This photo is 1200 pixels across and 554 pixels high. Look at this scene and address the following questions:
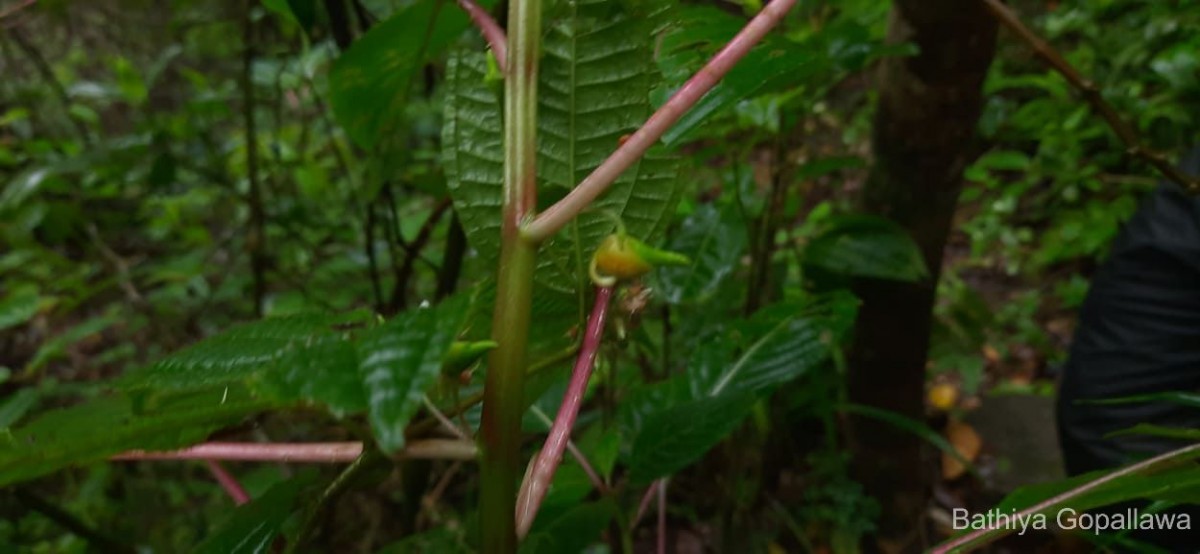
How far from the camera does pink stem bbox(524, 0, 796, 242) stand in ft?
0.86

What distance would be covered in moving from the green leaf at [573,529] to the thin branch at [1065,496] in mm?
262

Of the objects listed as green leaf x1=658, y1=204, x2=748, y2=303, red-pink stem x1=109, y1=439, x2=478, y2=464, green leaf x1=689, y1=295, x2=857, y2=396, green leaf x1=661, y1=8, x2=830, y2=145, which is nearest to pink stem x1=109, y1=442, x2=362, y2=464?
red-pink stem x1=109, y1=439, x2=478, y2=464

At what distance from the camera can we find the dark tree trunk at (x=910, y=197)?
3.16ft

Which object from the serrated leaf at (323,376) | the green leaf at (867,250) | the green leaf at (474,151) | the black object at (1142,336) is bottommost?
the black object at (1142,336)

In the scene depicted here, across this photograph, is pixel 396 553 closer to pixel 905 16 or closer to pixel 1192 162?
pixel 905 16

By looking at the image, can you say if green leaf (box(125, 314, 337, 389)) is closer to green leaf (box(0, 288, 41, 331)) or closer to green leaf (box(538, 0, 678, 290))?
green leaf (box(538, 0, 678, 290))

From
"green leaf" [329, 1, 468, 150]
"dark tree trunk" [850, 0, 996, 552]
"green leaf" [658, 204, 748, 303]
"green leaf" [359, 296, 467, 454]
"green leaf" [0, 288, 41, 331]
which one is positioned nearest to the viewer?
"green leaf" [359, 296, 467, 454]

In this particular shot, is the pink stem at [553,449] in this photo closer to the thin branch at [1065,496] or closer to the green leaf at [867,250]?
the thin branch at [1065,496]

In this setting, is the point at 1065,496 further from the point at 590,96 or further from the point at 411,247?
the point at 411,247

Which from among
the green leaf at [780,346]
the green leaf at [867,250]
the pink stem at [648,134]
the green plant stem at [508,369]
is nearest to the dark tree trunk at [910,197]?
the green leaf at [867,250]

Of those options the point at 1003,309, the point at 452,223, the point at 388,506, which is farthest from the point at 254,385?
the point at 1003,309

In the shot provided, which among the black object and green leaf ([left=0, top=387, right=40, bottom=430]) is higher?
green leaf ([left=0, top=387, right=40, bottom=430])

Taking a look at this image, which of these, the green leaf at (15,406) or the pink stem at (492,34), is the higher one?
the pink stem at (492,34)

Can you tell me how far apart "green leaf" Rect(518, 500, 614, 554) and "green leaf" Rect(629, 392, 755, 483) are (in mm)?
45
